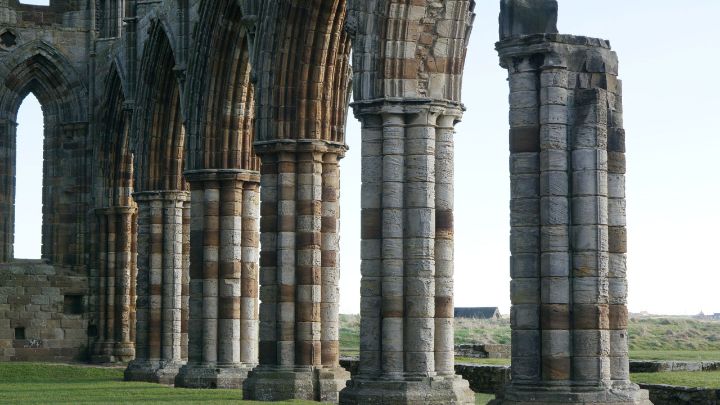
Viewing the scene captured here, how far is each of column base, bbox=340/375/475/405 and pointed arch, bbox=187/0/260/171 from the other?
853 cm

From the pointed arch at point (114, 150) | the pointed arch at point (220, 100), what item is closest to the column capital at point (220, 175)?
the pointed arch at point (220, 100)

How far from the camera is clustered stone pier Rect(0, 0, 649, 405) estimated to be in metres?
13.2

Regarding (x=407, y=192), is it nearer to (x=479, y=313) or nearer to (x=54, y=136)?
(x=54, y=136)

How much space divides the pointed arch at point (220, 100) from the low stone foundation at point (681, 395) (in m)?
9.53

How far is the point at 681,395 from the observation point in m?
17.4

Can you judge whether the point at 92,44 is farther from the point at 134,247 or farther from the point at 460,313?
the point at 460,313

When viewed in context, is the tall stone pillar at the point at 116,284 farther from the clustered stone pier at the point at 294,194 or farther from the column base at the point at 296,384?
the column base at the point at 296,384

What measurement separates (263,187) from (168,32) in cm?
662

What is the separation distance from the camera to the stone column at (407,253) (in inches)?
676

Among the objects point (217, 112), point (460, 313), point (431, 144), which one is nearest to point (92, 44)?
point (217, 112)

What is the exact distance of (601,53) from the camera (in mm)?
13453

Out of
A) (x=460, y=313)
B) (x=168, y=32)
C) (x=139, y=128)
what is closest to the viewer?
(x=168, y=32)

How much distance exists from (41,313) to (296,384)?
1364 cm

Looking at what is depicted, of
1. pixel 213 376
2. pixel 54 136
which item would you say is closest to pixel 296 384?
pixel 213 376
